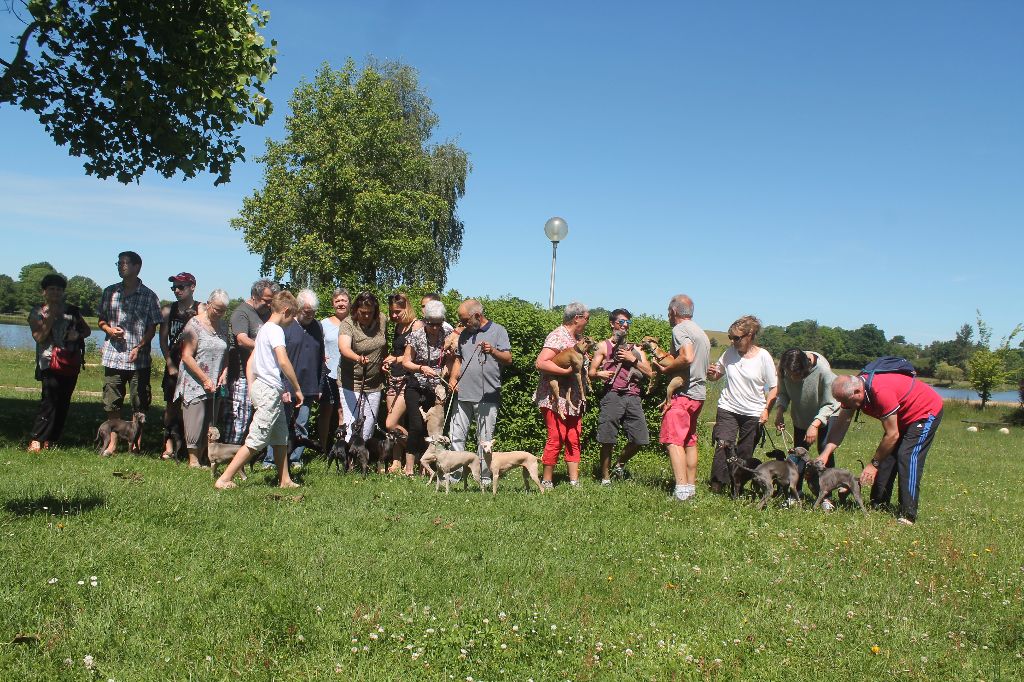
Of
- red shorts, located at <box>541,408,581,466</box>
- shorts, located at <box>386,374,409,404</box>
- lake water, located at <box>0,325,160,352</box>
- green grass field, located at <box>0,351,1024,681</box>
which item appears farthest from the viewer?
lake water, located at <box>0,325,160,352</box>

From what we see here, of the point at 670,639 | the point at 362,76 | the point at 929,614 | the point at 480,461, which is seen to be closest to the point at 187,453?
the point at 480,461

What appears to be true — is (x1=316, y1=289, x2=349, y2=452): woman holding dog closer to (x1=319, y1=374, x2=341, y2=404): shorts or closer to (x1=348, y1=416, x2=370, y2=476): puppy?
(x1=319, y1=374, x2=341, y2=404): shorts

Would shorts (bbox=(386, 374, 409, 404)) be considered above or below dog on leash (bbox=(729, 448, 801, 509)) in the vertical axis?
above

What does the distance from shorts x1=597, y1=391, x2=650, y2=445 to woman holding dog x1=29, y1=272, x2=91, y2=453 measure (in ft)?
19.5

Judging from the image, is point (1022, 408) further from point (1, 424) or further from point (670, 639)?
point (1, 424)

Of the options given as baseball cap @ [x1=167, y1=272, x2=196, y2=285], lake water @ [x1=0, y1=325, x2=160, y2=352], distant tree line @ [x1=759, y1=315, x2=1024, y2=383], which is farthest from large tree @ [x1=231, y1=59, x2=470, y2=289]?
baseball cap @ [x1=167, y1=272, x2=196, y2=285]

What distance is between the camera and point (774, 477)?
7648mm

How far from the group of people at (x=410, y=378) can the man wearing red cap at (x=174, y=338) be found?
0.06ft

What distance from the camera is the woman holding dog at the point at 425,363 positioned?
830 centimetres

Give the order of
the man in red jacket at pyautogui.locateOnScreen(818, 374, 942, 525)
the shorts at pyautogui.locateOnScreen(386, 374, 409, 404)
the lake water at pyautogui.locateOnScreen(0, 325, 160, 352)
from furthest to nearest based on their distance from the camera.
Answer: the lake water at pyautogui.locateOnScreen(0, 325, 160, 352)
the shorts at pyautogui.locateOnScreen(386, 374, 409, 404)
the man in red jacket at pyautogui.locateOnScreen(818, 374, 942, 525)

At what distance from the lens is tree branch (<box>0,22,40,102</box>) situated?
731 cm

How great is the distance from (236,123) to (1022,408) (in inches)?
1159

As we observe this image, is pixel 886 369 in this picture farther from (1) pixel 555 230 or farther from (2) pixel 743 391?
(1) pixel 555 230

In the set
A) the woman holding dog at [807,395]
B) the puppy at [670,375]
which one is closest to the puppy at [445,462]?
the puppy at [670,375]
